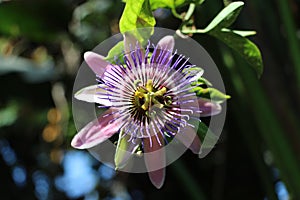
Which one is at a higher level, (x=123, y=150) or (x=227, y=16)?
(x=227, y=16)

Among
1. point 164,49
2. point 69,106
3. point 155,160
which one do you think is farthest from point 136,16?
point 69,106

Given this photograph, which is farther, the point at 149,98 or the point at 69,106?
the point at 69,106

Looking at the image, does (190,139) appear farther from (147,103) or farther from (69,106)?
(69,106)

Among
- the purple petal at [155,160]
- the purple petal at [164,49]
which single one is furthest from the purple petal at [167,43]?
the purple petal at [155,160]

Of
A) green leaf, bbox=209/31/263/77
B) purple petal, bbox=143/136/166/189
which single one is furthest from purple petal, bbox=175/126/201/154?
green leaf, bbox=209/31/263/77

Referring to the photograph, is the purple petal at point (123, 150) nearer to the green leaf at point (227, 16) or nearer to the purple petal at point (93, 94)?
the purple petal at point (93, 94)

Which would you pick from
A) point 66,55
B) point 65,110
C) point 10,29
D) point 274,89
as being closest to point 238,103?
point 274,89

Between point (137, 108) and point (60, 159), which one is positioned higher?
point (137, 108)

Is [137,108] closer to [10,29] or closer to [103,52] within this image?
[103,52]
